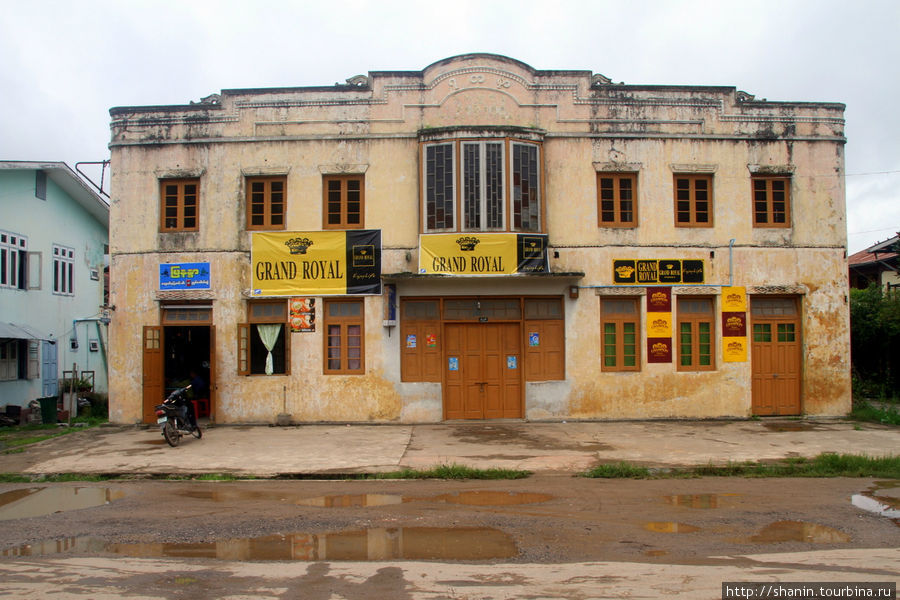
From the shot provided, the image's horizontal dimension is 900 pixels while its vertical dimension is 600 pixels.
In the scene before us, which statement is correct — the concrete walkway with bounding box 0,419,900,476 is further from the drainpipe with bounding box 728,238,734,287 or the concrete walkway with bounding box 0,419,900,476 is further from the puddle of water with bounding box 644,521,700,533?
the drainpipe with bounding box 728,238,734,287

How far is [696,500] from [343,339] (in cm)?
926

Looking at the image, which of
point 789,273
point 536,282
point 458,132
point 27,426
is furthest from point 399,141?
point 27,426

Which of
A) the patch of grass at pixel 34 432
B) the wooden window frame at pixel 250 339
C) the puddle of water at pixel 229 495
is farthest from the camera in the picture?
the wooden window frame at pixel 250 339

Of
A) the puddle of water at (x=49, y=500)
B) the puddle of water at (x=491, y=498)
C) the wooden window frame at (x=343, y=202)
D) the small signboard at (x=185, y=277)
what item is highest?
the wooden window frame at (x=343, y=202)

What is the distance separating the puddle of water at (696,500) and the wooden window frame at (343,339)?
8.53m

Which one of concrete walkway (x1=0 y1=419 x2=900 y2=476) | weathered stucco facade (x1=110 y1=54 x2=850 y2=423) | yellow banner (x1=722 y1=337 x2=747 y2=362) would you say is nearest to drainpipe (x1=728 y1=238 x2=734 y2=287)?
weathered stucco facade (x1=110 y1=54 x2=850 y2=423)

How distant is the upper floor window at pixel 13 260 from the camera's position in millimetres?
18578

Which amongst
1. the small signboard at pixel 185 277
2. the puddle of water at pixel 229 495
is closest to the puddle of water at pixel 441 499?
the puddle of water at pixel 229 495

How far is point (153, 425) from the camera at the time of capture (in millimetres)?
15438

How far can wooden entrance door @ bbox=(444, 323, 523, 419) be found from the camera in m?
15.4

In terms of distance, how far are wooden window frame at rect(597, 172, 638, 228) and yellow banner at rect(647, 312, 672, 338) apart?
7.44ft

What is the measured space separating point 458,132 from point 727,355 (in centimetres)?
826

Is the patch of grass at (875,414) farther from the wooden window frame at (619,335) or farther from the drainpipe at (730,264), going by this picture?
the wooden window frame at (619,335)

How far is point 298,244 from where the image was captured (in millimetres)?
15648
